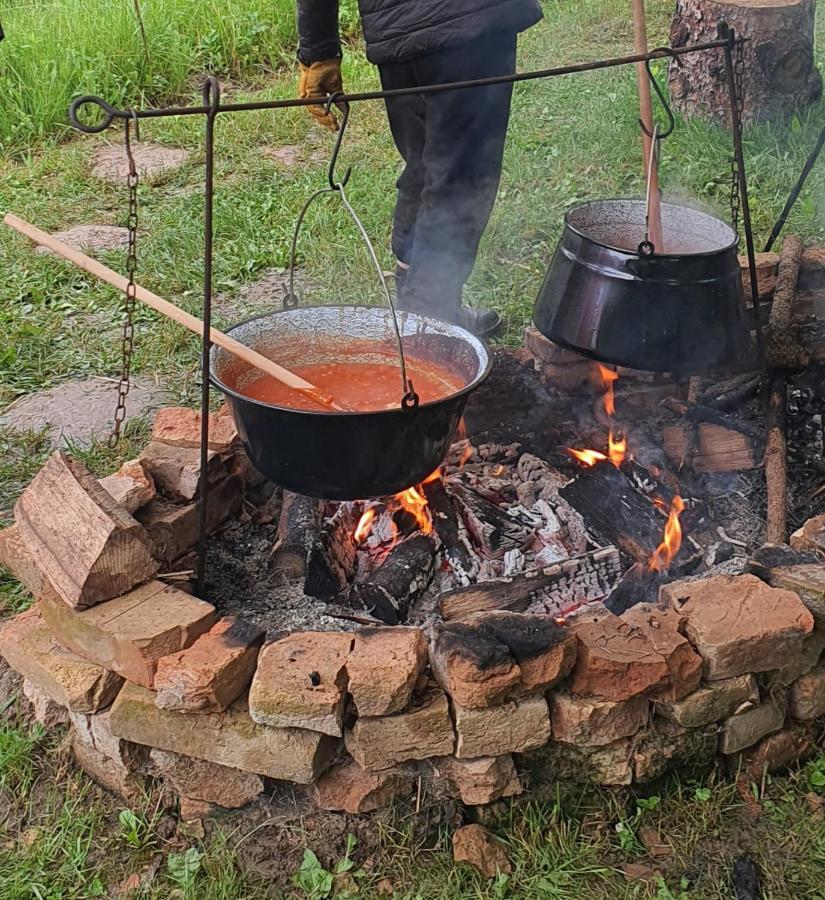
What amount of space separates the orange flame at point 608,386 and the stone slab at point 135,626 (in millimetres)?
1731

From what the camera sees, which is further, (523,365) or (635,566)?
(523,365)

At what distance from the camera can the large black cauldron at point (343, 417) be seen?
2.38 meters

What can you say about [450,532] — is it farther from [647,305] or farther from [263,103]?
[263,103]

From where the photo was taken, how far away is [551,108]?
7098 millimetres

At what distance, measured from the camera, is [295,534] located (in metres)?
3.05

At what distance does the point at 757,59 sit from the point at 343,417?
4992 mm

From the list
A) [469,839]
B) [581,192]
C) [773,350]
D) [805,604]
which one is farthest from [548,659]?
[581,192]

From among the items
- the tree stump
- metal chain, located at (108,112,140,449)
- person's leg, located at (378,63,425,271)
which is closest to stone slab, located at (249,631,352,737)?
metal chain, located at (108,112,140,449)

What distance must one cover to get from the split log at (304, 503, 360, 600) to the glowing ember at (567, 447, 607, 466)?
2.66 ft

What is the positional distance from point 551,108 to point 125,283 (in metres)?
5.29

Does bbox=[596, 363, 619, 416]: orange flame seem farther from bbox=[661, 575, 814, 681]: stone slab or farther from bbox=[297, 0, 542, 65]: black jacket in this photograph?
bbox=[297, 0, 542, 65]: black jacket

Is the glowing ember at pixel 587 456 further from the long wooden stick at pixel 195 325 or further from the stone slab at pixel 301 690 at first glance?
the stone slab at pixel 301 690

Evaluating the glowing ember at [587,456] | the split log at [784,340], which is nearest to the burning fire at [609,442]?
the glowing ember at [587,456]

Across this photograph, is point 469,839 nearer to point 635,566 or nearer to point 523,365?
point 635,566
